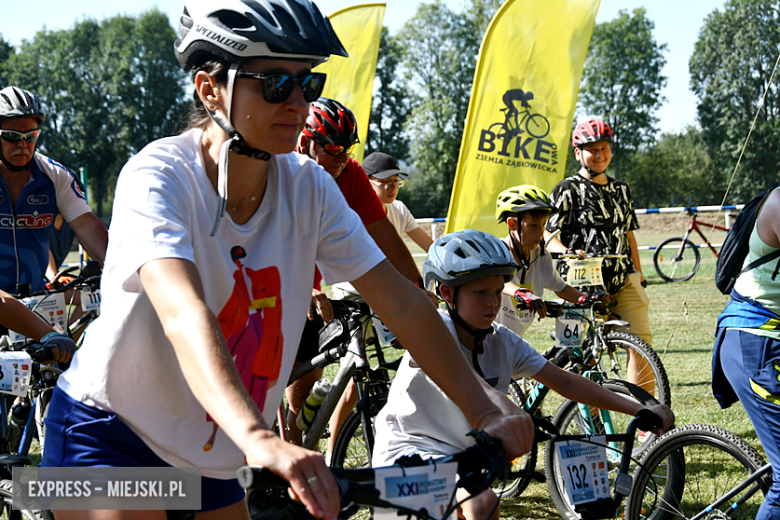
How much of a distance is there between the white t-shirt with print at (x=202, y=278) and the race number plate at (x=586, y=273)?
4.13m

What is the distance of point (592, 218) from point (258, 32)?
506 centimetres

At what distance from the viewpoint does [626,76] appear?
2665 inches

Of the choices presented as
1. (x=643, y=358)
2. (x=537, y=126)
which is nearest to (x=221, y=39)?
(x=643, y=358)

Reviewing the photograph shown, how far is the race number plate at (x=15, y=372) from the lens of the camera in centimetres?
369

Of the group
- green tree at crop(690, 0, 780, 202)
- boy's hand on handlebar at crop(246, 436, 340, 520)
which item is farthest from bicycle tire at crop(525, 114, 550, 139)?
green tree at crop(690, 0, 780, 202)

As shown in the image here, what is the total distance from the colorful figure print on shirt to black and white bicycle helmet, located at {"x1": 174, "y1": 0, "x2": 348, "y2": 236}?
161 mm

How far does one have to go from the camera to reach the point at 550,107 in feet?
28.3

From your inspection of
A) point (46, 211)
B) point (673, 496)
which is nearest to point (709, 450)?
point (673, 496)

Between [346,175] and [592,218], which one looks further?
[592,218]

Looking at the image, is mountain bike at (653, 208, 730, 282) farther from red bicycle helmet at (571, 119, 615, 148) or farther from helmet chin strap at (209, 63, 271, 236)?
helmet chin strap at (209, 63, 271, 236)

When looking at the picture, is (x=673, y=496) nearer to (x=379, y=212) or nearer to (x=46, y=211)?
(x=379, y=212)

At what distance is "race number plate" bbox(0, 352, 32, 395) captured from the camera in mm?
3691

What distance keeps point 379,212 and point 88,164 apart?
65143mm

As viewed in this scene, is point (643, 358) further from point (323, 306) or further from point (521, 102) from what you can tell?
point (521, 102)
